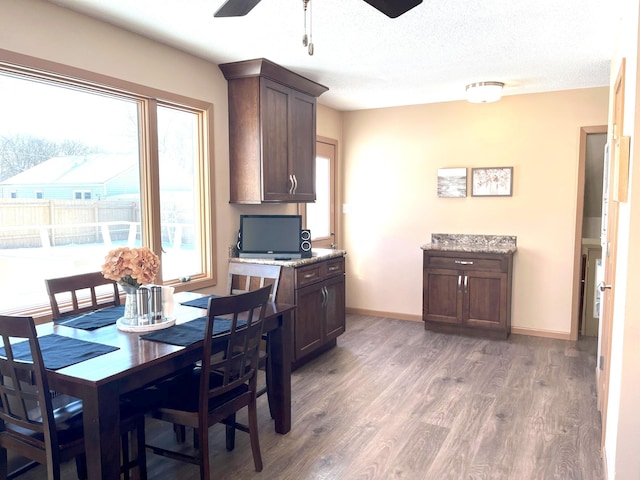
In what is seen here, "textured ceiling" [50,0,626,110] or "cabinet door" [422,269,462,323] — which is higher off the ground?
"textured ceiling" [50,0,626,110]

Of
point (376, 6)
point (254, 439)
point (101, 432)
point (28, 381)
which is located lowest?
point (254, 439)

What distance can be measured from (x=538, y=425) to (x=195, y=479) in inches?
79.3

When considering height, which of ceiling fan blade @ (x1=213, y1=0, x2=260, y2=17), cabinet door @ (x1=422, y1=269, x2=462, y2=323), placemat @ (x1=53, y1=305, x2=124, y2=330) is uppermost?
ceiling fan blade @ (x1=213, y1=0, x2=260, y2=17)

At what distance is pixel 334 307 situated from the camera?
4289mm

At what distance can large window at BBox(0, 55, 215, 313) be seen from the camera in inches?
101

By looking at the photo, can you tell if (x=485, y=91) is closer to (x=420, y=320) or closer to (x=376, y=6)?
(x=420, y=320)

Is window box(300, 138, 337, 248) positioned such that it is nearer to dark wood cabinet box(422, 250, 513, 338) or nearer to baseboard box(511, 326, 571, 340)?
dark wood cabinet box(422, 250, 513, 338)

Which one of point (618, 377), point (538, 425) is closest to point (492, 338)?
point (538, 425)

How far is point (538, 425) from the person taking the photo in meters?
2.92

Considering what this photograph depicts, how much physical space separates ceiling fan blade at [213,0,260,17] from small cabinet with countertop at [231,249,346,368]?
6.54ft

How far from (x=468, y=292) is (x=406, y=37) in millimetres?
2601

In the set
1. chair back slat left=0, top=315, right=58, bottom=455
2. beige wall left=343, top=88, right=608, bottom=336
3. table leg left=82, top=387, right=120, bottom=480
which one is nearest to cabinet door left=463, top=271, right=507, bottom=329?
beige wall left=343, top=88, right=608, bottom=336

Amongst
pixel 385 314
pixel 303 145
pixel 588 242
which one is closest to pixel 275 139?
pixel 303 145

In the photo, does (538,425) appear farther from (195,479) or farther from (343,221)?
(343,221)
